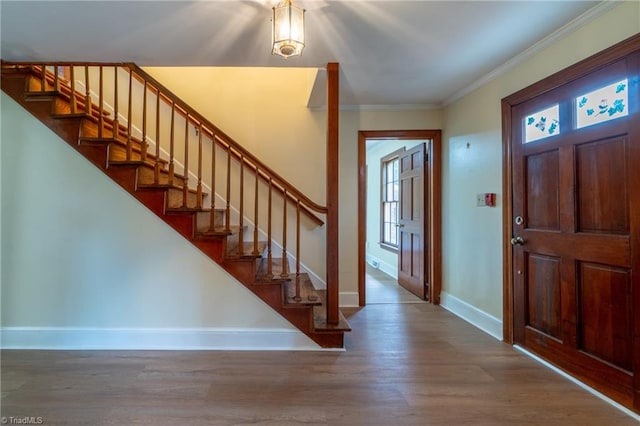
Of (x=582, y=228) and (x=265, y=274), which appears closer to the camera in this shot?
(x=582, y=228)

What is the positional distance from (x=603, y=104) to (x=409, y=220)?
272cm

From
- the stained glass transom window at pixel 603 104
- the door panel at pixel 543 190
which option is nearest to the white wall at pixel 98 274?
the door panel at pixel 543 190

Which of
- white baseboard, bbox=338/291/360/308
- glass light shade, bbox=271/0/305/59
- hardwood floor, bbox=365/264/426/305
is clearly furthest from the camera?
hardwood floor, bbox=365/264/426/305

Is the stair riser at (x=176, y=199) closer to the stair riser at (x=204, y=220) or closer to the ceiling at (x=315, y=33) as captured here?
the stair riser at (x=204, y=220)

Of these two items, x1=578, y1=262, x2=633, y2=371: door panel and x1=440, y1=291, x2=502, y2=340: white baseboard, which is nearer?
x1=578, y1=262, x2=633, y2=371: door panel

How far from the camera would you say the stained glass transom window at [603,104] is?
1.86m

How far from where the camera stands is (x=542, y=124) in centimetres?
241

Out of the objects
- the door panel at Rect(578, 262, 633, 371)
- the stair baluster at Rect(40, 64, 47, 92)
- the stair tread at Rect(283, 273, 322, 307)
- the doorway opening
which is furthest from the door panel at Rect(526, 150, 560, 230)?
the stair baluster at Rect(40, 64, 47, 92)

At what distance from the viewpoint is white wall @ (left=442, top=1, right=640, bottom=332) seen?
6.97 feet

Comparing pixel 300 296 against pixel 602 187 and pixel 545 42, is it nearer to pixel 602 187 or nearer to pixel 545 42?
pixel 602 187

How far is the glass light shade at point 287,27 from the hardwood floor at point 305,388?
1967mm

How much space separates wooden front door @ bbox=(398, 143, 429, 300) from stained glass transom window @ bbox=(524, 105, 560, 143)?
61.3 inches

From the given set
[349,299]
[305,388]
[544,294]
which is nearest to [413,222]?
[349,299]

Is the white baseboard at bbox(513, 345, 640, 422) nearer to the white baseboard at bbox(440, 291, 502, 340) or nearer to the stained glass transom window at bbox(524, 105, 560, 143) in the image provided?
the white baseboard at bbox(440, 291, 502, 340)
